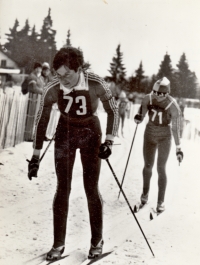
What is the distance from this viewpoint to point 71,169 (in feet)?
5.68

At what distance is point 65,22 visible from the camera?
1.99 metres

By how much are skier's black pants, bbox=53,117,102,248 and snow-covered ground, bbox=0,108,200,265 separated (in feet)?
Answer: 0.15

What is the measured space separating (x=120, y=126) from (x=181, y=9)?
34.5 inches

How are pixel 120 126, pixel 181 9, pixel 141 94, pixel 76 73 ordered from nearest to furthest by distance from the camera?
pixel 76 73 < pixel 120 126 < pixel 141 94 < pixel 181 9

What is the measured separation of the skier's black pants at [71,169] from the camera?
1720 millimetres

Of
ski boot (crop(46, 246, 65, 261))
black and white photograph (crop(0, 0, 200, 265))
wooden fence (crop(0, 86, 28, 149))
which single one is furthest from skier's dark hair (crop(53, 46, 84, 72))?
ski boot (crop(46, 246, 65, 261))

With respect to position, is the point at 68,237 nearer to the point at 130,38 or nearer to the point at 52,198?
the point at 52,198

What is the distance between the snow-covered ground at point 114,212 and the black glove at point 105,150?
0.10 metres

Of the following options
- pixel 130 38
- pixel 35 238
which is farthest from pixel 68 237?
pixel 130 38

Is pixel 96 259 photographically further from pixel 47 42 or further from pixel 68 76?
pixel 47 42

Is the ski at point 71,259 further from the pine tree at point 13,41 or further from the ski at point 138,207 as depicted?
the pine tree at point 13,41

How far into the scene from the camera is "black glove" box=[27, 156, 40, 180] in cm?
180

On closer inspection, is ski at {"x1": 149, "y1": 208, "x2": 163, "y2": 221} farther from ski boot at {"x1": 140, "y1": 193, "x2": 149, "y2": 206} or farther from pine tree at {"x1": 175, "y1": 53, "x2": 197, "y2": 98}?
pine tree at {"x1": 175, "y1": 53, "x2": 197, "y2": 98}

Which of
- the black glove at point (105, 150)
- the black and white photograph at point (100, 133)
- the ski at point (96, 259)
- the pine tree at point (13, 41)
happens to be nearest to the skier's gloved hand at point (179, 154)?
the black and white photograph at point (100, 133)
